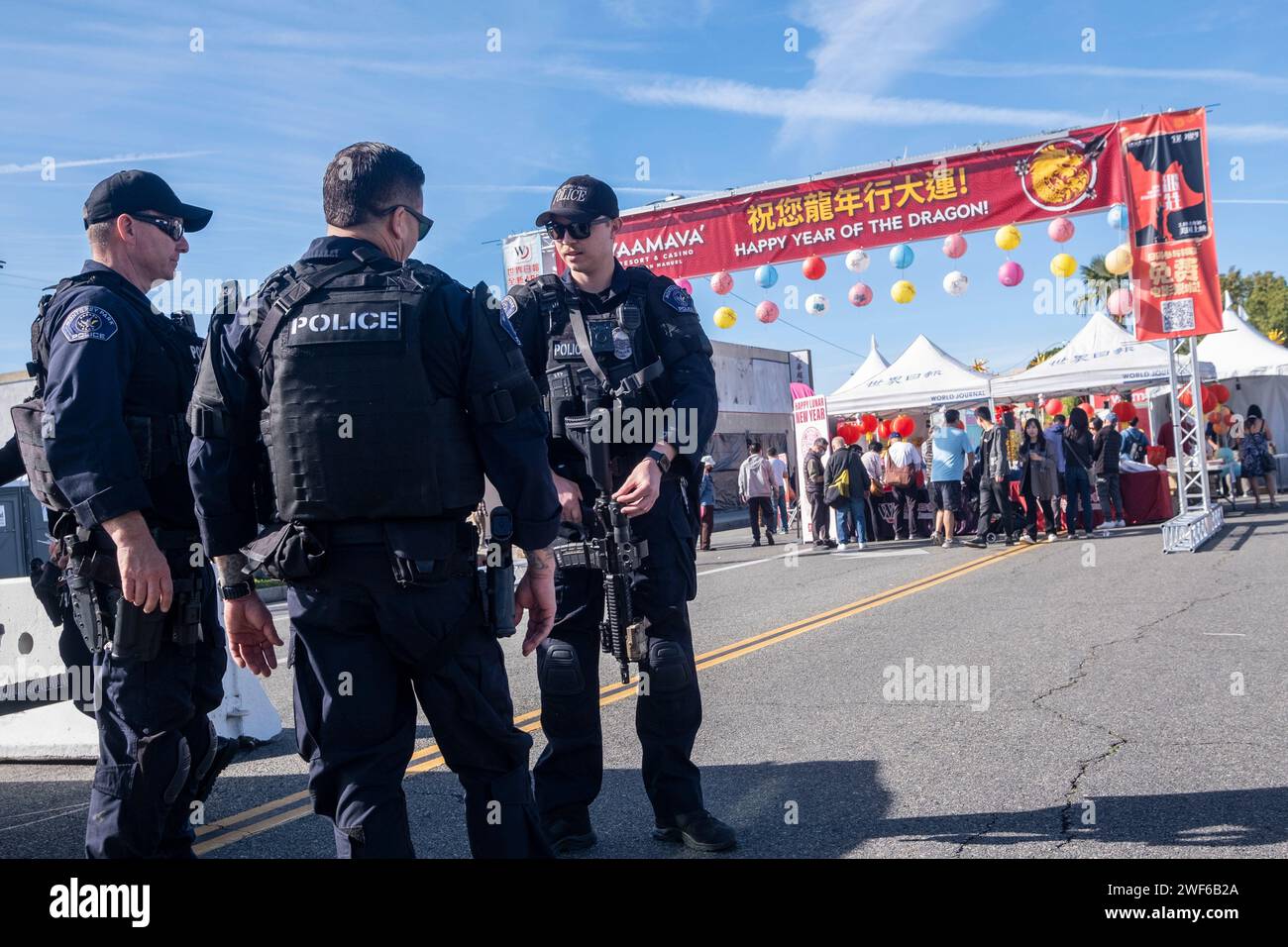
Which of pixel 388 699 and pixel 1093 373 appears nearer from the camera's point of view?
pixel 388 699

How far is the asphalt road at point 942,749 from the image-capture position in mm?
3490

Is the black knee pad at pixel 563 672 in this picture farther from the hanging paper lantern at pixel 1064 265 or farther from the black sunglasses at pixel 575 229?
the hanging paper lantern at pixel 1064 265

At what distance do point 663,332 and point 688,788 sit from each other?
1546 mm

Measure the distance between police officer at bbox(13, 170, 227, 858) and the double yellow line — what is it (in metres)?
0.56

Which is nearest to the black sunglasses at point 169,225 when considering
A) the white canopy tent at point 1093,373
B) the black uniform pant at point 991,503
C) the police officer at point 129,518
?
the police officer at point 129,518

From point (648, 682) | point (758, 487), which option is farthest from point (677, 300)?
point (758, 487)

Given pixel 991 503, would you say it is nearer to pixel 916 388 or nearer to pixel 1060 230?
pixel 1060 230

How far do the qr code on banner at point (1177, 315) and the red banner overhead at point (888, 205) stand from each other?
1.55 metres

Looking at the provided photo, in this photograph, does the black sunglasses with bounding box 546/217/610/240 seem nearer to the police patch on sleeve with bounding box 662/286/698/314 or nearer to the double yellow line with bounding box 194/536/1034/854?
the police patch on sleeve with bounding box 662/286/698/314

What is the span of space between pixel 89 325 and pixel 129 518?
1.96ft

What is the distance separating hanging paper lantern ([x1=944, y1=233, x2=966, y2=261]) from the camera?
14.3 m

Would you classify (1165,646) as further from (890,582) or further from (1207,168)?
(1207,168)

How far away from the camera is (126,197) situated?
11.2ft
